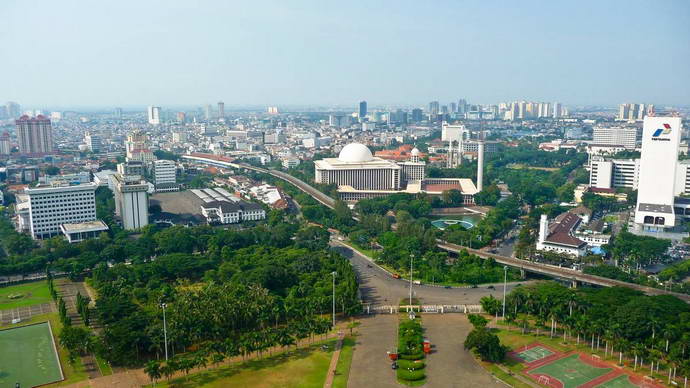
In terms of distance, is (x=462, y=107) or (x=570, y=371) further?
(x=462, y=107)

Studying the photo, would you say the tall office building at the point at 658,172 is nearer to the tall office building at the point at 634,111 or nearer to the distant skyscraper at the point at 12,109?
the tall office building at the point at 634,111

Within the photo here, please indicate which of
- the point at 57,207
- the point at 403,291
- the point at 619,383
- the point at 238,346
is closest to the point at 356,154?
the point at 57,207

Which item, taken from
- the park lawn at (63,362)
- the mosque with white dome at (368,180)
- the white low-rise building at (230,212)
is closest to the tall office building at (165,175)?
the white low-rise building at (230,212)

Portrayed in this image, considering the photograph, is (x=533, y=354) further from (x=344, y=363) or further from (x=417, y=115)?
(x=417, y=115)

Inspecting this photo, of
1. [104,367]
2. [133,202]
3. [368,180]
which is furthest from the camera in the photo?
[368,180]

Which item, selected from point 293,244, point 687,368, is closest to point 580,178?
point 293,244

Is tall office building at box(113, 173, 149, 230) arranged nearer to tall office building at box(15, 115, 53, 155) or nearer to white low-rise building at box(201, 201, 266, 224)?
white low-rise building at box(201, 201, 266, 224)

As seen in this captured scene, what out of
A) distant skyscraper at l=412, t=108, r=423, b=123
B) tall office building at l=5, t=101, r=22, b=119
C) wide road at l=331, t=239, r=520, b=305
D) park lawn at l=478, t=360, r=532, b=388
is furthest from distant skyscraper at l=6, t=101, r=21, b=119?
park lawn at l=478, t=360, r=532, b=388

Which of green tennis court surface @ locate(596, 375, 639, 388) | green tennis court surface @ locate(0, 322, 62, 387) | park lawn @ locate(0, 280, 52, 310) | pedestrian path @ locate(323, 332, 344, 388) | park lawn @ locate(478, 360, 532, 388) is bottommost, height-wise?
park lawn @ locate(0, 280, 52, 310)
